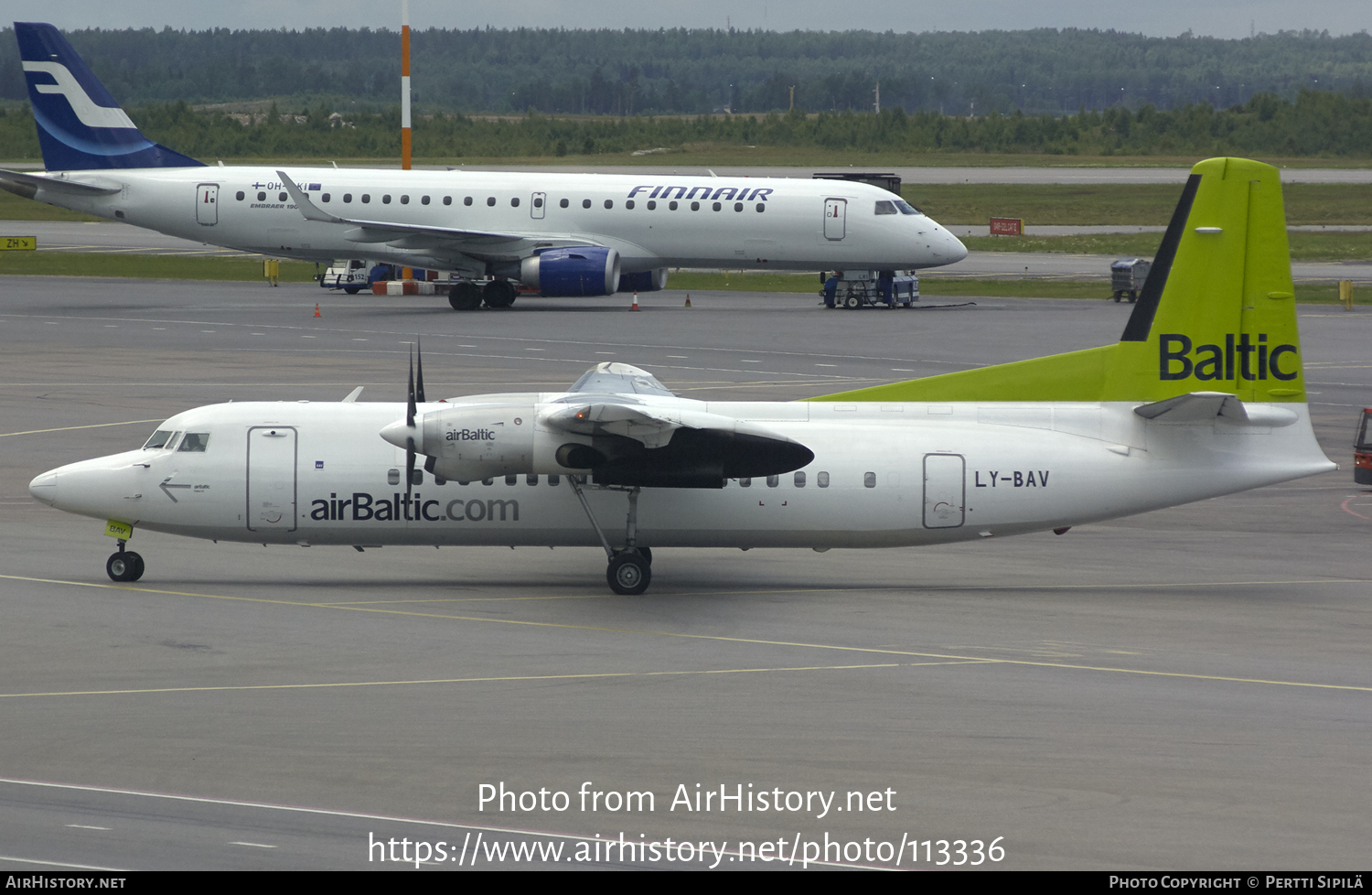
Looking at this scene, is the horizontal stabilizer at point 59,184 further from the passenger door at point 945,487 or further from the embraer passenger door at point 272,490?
the passenger door at point 945,487

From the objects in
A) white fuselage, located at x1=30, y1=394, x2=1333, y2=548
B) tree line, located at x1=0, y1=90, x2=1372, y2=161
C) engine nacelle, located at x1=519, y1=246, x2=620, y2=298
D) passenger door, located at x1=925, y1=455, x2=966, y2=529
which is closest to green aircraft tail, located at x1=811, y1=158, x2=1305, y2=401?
white fuselage, located at x1=30, y1=394, x2=1333, y2=548

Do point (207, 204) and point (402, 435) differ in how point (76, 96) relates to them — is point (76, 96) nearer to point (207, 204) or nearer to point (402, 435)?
point (207, 204)

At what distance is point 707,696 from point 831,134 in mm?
156231

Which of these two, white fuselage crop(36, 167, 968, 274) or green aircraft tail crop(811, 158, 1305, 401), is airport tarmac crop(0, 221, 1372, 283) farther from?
green aircraft tail crop(811, 158, 1305, 401)

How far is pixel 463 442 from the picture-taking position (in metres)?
19.9

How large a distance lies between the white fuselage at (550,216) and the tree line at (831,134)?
3384 inches

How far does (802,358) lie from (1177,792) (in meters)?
30.6

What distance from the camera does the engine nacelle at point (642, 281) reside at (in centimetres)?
5647

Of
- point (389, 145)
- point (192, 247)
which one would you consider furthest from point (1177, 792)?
point (389, 145)

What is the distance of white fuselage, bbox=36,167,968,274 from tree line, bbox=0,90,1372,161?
85958 mm

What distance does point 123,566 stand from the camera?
21.4 m

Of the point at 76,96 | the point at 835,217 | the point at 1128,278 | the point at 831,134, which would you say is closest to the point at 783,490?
the point at 835,217

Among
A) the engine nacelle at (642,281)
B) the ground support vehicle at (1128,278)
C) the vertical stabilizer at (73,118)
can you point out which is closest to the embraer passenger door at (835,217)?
the engine nacelle at (642,281)

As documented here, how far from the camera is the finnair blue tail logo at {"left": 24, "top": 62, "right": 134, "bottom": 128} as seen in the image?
53500mm
